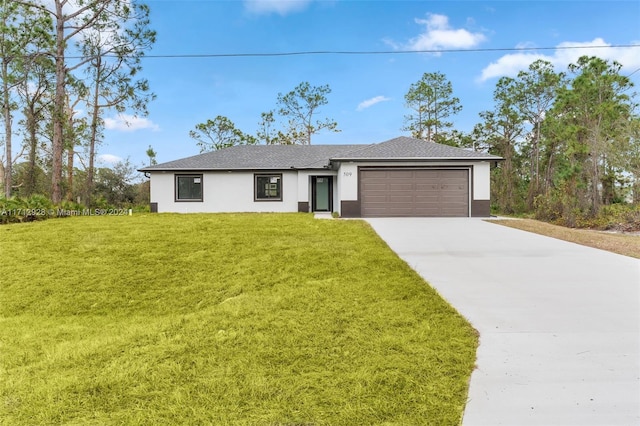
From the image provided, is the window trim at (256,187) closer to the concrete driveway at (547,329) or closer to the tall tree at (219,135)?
the concrete driveway at (547,329)

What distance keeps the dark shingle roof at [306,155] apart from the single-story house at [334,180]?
39 millimetres

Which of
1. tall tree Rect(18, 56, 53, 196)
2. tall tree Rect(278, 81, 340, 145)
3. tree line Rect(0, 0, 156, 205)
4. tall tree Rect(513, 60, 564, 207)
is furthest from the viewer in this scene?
tall tree Rect(278, 81, 340, 145)

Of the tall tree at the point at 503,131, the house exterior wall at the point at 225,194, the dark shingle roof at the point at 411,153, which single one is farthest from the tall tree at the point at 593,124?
the house exterior wall at the point at 225,194

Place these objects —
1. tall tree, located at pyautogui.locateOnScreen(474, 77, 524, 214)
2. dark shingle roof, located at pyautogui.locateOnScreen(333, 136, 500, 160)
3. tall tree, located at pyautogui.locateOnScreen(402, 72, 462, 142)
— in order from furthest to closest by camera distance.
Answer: tall tree, located at pyautogui.locateOnScreen(402, 72, 462, 142) → tall tree, located at pyautogui.locateOnScreen(474, 77, 524, 214) → dark shingle roof, located at pyautogui.locateOnScreen(333, 136, 500, 160)

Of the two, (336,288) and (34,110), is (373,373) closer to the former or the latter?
(336,288)

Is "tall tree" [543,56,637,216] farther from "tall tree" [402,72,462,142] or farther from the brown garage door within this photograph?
"tall tree" [402,72,462,142]

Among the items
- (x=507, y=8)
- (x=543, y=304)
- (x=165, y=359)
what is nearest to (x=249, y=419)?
(x=165, y=359)

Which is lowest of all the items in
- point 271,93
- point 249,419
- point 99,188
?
point 249,419

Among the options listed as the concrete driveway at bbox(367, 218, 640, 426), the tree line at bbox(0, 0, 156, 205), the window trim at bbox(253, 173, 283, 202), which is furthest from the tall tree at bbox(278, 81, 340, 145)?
the concrete driveway at bbox(367, 218, 640, 426)

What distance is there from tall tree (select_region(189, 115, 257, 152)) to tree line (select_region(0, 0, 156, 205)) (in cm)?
730

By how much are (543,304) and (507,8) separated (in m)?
11.4

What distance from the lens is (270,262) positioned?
6.50 m

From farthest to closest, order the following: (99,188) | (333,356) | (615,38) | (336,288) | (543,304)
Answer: (99,188) → (615,38) → (336,288) → (543,304) → (333,356)

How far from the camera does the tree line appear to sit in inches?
665
